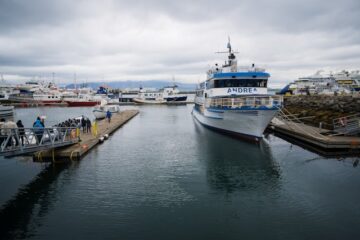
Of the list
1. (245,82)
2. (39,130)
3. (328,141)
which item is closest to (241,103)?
(245,82)

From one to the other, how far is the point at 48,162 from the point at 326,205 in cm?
1770

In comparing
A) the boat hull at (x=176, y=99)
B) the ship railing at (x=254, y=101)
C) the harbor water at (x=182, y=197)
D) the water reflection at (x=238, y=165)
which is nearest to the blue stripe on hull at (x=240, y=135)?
the water reflection at (x=238, y=165)

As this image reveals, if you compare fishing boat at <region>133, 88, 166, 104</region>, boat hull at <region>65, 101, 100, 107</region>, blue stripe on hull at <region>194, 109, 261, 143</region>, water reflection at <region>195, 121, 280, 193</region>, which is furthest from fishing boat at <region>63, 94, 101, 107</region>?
water reflection at <region>195, 121, 280, 193</region>

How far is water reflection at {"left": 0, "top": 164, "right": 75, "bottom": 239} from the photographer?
1116cm

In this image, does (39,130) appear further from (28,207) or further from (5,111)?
(5,111)

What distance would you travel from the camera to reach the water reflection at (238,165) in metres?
16.6

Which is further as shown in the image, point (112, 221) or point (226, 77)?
point (226, 77)

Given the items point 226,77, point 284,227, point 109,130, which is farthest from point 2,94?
point 284,227

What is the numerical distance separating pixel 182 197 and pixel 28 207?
740cm

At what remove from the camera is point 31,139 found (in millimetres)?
16578

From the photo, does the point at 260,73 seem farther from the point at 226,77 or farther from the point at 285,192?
the point at 285,192

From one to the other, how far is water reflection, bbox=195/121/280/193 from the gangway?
10.4 meters

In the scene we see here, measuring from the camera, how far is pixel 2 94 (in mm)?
115125

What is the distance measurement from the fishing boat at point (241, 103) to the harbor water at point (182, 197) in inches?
178
